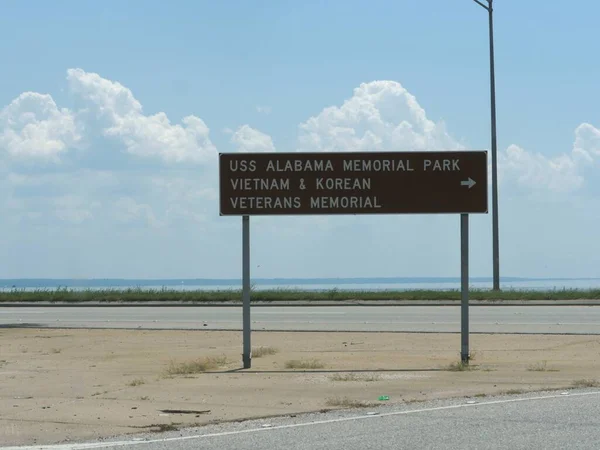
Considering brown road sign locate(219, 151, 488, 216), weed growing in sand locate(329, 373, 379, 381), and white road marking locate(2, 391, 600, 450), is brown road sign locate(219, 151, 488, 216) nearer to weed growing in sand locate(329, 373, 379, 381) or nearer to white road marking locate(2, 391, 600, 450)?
weed growing in sand locate(329, 373, 379, 381)

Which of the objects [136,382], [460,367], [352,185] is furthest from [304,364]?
[136,382]

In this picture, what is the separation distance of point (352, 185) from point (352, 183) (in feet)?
0.11

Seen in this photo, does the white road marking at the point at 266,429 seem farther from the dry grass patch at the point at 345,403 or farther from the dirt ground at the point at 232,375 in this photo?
the dry grass patch at the point at 345,403

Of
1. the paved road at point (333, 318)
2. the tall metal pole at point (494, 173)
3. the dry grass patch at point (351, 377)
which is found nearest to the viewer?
the dry grass patch at point (351, 377)

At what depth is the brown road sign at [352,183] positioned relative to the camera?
16.7 m

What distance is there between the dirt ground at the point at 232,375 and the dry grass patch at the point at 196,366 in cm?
15

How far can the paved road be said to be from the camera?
2486cm

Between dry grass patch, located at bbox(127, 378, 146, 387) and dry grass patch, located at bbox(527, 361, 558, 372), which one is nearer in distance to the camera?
dry grass patch, located at bbox(127, 378, 146, 387)

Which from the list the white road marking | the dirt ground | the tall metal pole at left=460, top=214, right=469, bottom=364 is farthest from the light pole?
the white road marking

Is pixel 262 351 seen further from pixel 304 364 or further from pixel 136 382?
pixel 136 382

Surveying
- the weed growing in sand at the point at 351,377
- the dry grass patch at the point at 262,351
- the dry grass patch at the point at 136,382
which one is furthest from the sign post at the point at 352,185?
the dry grass patch at the point at 136,382

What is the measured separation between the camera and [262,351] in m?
18.8

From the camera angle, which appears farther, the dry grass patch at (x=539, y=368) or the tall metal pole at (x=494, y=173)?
the tall metal pole at (x=494, y=173)

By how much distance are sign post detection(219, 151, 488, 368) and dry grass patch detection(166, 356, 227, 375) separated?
86cm
